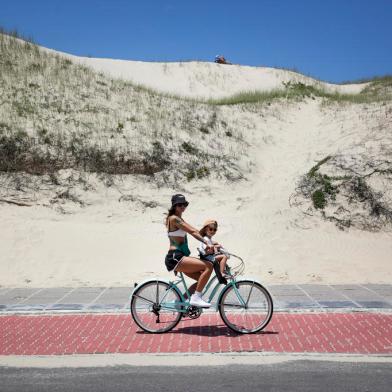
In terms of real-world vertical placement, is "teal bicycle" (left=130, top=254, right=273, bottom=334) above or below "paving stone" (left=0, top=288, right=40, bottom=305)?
above

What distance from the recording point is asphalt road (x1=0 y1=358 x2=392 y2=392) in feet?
17.5

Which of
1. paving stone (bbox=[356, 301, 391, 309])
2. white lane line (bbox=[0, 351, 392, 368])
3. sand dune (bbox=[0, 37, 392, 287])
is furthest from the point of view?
sand dune (bbox=[0, 37, 392, 287])

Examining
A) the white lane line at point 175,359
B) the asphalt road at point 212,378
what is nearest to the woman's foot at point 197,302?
the white lane line at point 175,359

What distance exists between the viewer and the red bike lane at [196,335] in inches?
260

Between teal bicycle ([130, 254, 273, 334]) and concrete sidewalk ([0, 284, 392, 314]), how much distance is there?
4.18ft

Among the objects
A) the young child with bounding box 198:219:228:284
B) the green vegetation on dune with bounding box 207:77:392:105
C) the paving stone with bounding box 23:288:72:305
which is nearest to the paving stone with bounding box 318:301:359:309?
the young child with bounding box 198:219:228:284

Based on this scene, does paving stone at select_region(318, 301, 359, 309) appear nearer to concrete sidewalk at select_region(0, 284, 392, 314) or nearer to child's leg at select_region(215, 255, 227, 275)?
concrete sidewalk at select_region(0, 284, 392, 314)

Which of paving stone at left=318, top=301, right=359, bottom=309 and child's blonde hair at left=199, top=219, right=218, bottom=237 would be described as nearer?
child's blonde hair at left=199, top=219, right=218, bottom=237

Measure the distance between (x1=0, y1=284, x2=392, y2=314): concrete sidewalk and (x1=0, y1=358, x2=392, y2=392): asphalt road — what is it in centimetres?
268

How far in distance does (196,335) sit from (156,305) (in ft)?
2.23

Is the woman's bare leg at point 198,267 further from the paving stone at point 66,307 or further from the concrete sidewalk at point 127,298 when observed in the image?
the paving stone at point 66,307

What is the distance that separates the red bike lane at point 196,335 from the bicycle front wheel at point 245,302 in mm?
151

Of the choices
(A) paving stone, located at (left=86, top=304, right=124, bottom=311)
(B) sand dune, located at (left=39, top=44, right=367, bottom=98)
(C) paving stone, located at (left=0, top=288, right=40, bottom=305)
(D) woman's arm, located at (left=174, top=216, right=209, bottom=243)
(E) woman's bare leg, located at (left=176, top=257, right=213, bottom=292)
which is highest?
(B) sand dune, located at (left=39, top=44, right=367, bottom=98)

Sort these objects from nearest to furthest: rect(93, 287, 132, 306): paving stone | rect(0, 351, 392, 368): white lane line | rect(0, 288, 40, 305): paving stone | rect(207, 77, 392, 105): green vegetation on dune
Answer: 1. rect(0, 351, 392, 368): white lane line
2. rect(93, 287, 132, 306): paving stone
3. rect(0, 288, 40, 305): paving stone
4. rect(207, 77, 392, 105): green vegetation on dune
